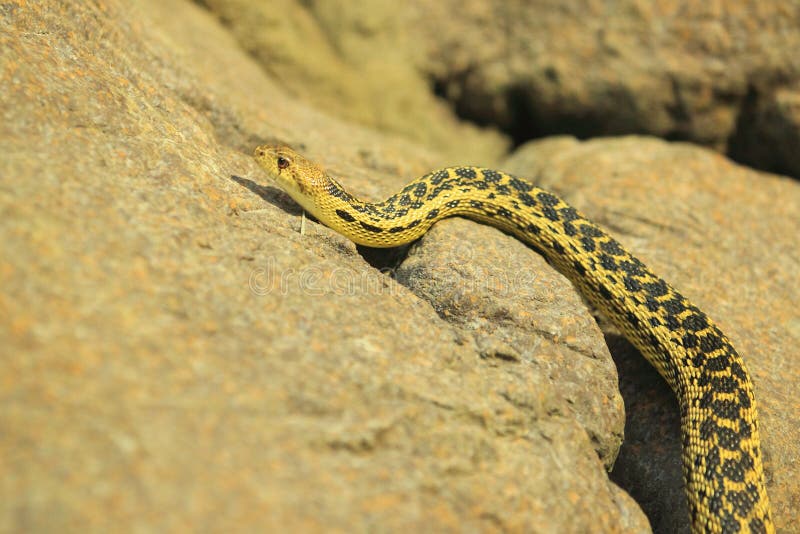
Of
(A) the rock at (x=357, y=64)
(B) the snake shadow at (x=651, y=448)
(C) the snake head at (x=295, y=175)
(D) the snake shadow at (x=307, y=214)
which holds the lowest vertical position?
(B) the snake shadow at (x=651, y=448)

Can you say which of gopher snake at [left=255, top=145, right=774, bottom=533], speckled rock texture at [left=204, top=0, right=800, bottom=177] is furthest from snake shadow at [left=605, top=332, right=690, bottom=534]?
speckled rock texture at [left=204, top=0, right=800, bottom=177]

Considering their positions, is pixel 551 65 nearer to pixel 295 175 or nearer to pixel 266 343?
pixel 295 175

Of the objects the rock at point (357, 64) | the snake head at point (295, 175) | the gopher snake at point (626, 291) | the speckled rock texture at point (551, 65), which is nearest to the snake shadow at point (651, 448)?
the gopher snake at point (626, 291)

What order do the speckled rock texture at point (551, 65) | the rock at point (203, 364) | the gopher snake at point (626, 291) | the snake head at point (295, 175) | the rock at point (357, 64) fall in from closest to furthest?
1. the rock at point (203, 364)
2. the gopher snake at point (626, 291)
3. the snake head at point (295, 175)
4. the speckled rock texture at point (551, 65)
5. the rock at point (357, 64)

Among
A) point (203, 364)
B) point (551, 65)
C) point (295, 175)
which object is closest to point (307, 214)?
point (295, 175)

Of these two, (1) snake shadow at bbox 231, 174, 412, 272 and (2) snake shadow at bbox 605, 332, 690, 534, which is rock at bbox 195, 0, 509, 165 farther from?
(2) snake shadow at bbox 605, 332, 690, 534

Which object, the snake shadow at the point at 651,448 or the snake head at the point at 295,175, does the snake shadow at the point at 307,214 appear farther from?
the snake shadow at the point at 651,448

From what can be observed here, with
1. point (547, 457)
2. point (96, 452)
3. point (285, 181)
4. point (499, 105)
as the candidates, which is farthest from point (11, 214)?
point (499, 105)
